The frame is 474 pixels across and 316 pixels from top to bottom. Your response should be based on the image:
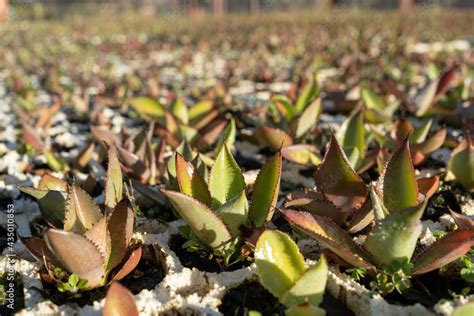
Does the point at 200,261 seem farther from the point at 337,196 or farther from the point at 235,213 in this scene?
the point at 337,196

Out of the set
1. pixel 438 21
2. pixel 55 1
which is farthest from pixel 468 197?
pixel 55 1

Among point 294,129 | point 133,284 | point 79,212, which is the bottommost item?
point 133,284

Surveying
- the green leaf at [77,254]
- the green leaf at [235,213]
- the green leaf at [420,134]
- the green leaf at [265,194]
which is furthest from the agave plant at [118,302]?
the green leaf at [420,134]

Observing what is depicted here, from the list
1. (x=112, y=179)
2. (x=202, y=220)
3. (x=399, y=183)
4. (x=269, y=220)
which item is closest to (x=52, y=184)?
(x=112, y=179)

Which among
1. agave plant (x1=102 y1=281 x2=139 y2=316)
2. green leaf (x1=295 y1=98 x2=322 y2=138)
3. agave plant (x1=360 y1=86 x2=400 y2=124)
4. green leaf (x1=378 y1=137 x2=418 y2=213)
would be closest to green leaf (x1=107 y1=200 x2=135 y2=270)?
agave plant (x1=102 y1=281 x2=139 y2=316)

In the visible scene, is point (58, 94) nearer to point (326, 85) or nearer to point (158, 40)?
point (326, 85)

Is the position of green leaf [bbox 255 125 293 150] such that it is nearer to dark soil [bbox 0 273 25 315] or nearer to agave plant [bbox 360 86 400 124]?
agave plant [bbox 360 86 400 124]

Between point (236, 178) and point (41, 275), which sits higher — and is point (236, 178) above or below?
above
